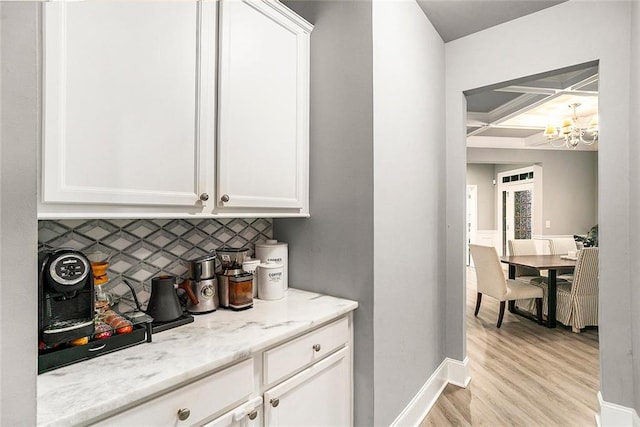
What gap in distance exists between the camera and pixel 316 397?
1485 millimetres

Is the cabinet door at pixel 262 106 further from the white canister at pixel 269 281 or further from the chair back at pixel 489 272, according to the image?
the chair back at pixel 489 272

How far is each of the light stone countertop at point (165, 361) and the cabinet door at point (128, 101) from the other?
48 centimetres

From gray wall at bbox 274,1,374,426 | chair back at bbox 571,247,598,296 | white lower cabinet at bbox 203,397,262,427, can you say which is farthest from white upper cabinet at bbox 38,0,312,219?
chair back at bbox 571,247,598,296

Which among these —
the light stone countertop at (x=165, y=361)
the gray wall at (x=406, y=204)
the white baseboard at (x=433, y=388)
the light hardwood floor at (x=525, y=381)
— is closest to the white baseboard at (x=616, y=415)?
the light hardwood floor at (x=525, y=381)

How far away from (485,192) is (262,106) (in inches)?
307

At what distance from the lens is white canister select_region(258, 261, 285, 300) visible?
1.74 metres

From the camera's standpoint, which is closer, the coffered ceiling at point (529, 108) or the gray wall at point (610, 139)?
the gray wall at point (610, 139)

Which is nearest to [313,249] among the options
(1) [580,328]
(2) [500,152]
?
(1) [580,328]

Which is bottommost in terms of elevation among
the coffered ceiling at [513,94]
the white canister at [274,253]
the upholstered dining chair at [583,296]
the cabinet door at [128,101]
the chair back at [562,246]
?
the upholstered dining chair at [583,296]

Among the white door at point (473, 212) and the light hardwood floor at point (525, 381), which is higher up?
the white door at point (473, 212)

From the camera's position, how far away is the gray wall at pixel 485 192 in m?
A: 8.11

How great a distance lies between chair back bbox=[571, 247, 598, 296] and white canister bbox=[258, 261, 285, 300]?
3.44 m

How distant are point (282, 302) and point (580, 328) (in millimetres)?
3720

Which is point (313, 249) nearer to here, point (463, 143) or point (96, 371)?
point (96, 371)
